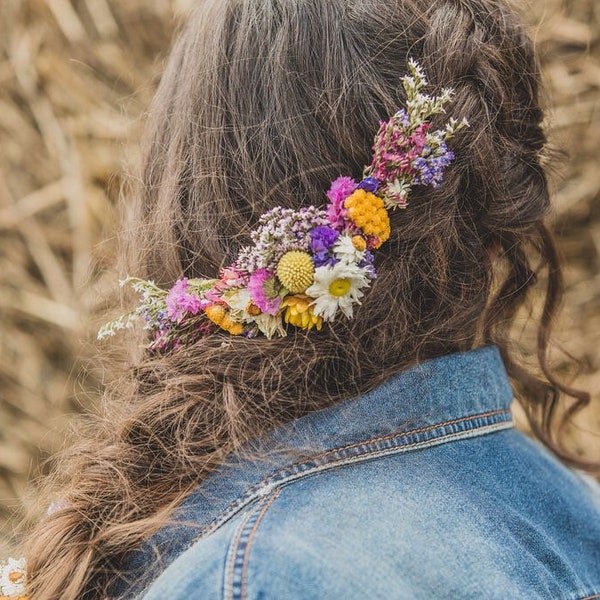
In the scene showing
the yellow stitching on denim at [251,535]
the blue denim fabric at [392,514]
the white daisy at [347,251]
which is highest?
the white daisy at [347,251]

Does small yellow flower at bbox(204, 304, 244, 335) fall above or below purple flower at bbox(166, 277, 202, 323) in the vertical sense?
below

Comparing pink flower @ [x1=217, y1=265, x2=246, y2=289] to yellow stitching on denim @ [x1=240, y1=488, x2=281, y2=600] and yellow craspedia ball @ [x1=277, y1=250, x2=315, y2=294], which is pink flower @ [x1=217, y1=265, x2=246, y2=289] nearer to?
yellow craspedia ball @ [x1=277, y1=250, x2=315, y2=294]

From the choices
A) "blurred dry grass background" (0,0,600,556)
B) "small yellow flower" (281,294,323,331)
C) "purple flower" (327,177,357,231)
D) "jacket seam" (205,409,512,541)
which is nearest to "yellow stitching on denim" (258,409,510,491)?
"jacket seam" (205,409,512,541)

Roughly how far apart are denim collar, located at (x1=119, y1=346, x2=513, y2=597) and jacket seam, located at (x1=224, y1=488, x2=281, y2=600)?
0.06 metres

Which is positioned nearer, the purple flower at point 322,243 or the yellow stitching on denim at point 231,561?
the yellow stitching on denim at point 231,561

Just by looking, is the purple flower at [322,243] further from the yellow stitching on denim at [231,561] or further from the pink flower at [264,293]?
the yellow stitching on denim at [231,561]

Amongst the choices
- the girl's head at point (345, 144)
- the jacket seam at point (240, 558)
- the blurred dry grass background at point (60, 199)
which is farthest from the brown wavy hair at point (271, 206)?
the blurred dry grass background at point (60, 199)

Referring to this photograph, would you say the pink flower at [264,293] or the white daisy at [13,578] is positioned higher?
the pink flower at [264,293]

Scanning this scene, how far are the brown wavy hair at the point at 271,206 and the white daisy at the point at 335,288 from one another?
3cm

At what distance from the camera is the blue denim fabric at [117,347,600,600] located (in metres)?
0.60

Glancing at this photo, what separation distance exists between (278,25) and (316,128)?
0.46ft

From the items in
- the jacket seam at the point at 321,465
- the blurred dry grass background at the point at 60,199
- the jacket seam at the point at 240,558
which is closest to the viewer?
the jacket seam at the point at 240,558

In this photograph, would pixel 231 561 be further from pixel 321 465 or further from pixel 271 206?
pixel 271 206

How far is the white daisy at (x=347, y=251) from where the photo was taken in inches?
29.3
